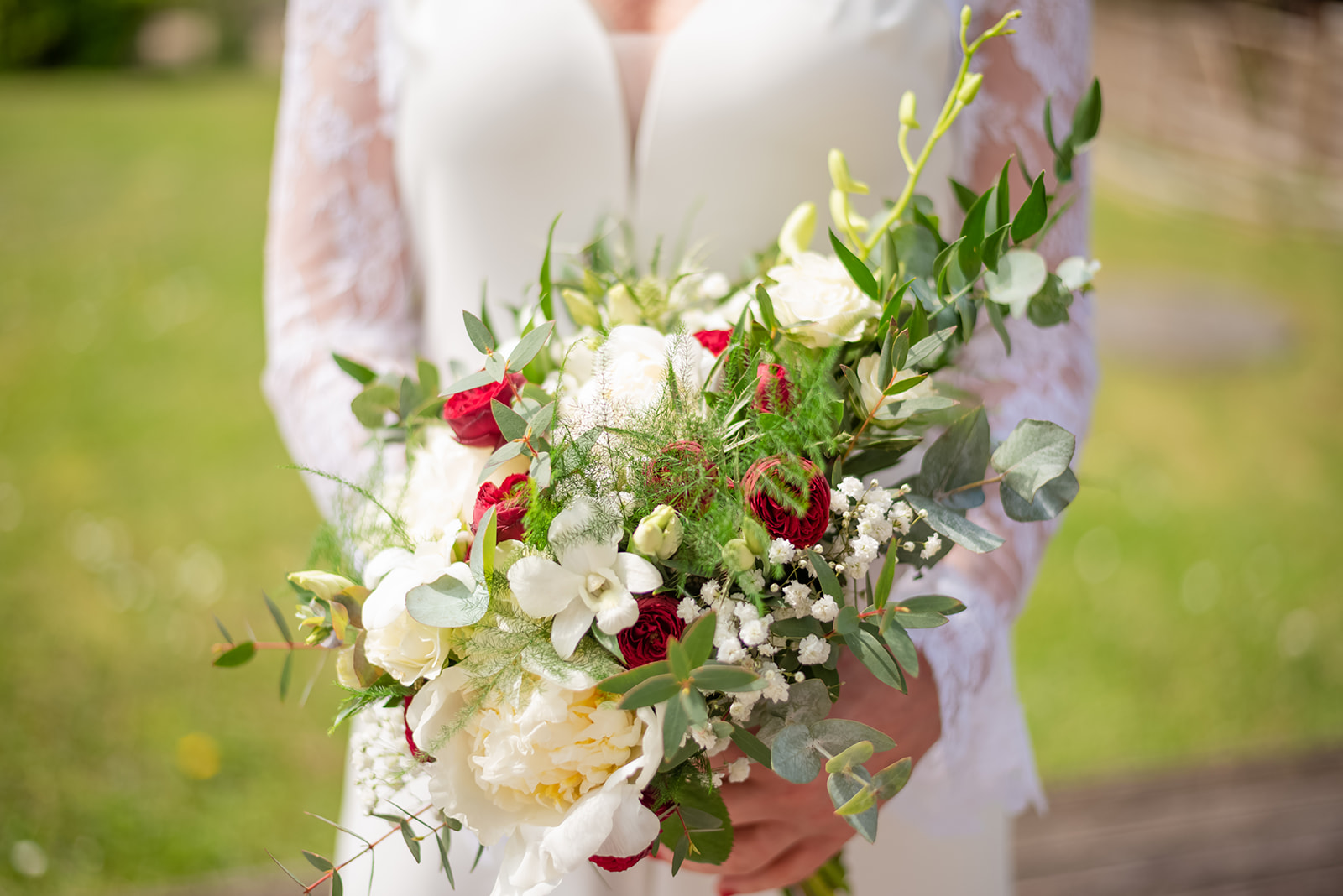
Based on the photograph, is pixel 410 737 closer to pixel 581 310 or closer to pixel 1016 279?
pixel 581 310

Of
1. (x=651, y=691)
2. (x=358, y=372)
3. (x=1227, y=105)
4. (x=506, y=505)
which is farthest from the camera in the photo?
(x=1227, y=105)

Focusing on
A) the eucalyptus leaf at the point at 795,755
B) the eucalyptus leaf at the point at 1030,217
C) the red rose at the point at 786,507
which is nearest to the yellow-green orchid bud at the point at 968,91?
the eucalyptus leaf at the point at 1030,217

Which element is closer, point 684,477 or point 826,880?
point 684,477

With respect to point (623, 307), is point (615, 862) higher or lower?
lower

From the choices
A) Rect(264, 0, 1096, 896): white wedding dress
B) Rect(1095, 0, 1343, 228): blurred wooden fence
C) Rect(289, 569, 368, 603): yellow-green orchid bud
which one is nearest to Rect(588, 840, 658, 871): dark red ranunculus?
Rect(289, 569, 368, 603): yellow-green orchid bud

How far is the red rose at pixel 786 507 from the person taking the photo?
89cm

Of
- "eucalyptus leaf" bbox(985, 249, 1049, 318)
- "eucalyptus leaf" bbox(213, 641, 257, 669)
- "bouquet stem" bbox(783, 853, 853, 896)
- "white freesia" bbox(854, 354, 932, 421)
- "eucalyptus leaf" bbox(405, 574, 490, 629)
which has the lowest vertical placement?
"bouquet stem" bbox(783, 853, 853, 896)

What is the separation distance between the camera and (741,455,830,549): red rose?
2.92ft

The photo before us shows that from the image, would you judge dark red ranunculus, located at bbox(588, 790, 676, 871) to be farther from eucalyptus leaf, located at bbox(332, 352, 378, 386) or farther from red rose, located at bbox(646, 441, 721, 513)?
eucalyptus leaf, located at bbox(332, 352, 378, 386)

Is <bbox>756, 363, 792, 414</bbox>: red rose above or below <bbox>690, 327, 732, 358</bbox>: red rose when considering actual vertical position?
below

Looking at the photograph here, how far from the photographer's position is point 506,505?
92cm

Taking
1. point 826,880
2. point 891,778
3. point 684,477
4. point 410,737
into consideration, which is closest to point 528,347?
point 684,477

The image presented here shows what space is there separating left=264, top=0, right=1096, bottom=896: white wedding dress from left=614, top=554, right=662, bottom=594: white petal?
54cm

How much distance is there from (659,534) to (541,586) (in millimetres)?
111
